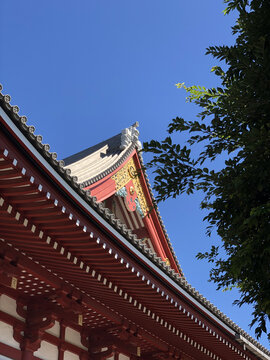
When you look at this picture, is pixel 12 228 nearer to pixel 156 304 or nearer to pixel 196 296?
pixel 156 304

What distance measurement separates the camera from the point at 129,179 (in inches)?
523

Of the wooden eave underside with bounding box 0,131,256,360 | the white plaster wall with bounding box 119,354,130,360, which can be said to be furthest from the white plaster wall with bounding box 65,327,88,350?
the white plaster wall with bounding box 119,354,130,360

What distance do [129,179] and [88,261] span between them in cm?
636

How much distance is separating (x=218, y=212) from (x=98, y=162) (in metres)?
8.24

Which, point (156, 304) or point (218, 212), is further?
point (156, 304)

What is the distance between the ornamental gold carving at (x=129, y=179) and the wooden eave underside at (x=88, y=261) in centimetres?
404

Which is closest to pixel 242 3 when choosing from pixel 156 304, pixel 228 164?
pixel 228 164

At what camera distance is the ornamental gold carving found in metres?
12.7

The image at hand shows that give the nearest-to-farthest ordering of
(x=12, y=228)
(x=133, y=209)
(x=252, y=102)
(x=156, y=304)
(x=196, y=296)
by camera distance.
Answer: (x=252, y=102) → (x=12, y=228) → (x=156, y=304) → (x=196, y=296) → (x=133, y=209)

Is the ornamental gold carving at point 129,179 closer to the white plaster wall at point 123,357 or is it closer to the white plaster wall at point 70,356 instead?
the white plaster wall at point 123,357

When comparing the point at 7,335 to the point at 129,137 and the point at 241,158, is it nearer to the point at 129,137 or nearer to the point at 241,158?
the point at 241,158

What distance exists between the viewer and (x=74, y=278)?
744 centimetres

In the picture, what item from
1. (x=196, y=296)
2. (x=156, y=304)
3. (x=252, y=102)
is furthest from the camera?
(x=196, y=296)

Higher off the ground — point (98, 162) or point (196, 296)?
point (98, 162)
